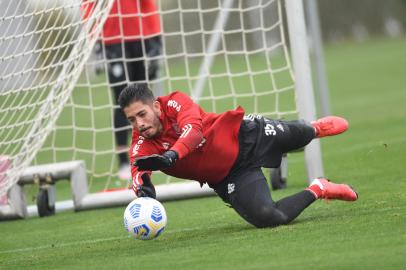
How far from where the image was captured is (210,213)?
6594 millimetres

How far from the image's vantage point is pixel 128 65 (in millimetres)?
8797

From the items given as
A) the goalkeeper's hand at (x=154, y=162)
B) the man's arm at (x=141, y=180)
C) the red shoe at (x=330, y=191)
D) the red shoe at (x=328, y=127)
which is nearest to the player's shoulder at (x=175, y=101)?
the man's arm at (x=141, y=180)

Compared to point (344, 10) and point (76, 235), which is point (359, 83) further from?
point (344, 10)

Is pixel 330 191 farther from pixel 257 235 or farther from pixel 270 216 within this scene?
pixel 257 235

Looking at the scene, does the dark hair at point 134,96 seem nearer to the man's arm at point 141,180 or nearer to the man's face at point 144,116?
the man's face at point 144,116

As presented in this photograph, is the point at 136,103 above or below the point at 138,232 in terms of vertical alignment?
above

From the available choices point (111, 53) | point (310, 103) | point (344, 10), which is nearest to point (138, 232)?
point (310, 103)

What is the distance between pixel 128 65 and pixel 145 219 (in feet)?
12.0

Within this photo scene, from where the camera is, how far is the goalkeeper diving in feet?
18.1

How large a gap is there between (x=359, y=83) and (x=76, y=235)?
11.8 m

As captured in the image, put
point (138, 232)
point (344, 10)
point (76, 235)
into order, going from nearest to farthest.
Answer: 1. point (138, 232)
2. point (76, 235)
3. point (344, 10)

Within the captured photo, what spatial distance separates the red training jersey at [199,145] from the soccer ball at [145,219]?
28 centimetres

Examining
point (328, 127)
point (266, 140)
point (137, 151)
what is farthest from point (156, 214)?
point (328, 127)

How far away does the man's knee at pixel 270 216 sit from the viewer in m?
5.52
